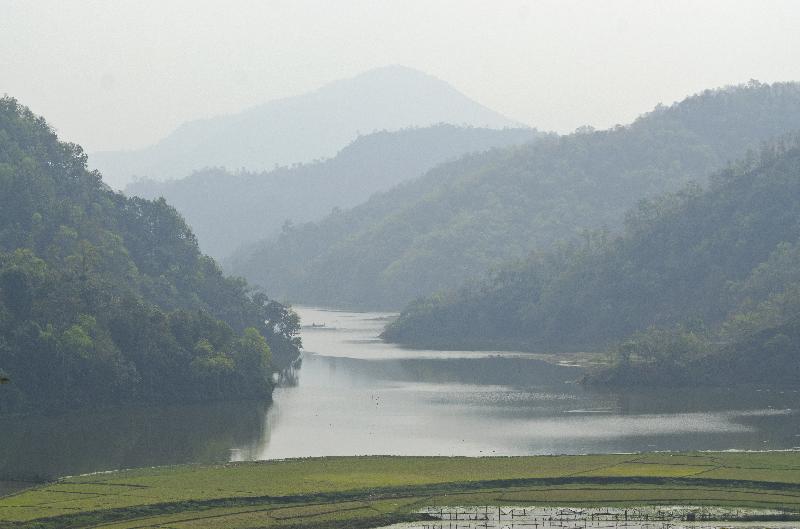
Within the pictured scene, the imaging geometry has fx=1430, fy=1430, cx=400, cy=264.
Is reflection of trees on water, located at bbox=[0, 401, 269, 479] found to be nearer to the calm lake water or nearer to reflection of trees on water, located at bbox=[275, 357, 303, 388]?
the calm lake water

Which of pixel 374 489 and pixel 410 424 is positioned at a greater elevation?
pixel 410 424

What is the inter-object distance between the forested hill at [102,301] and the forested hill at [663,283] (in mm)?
29927

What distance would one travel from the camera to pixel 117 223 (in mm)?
131625

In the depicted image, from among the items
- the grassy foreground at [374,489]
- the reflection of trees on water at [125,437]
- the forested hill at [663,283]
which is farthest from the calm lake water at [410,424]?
the forested hill at [663,283]

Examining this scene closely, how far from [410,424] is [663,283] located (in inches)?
2751

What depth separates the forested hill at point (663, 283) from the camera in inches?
5221

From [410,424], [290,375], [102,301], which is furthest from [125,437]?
[290,375]

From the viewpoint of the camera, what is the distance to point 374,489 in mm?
60969

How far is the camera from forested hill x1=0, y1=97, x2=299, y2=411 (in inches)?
3637

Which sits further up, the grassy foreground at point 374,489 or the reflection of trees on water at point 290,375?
the reflection of trees on water at point 290,375

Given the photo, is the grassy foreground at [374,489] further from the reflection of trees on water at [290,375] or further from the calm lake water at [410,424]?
the reflection of trees on water at [290,375]

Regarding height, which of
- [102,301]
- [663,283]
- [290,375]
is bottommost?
[290,375]

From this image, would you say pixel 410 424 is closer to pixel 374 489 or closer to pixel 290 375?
pixel 374 489

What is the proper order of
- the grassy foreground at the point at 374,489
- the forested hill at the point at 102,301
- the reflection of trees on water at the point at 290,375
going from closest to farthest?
1. the grassy foreground at the point at 374,489
2. the forested hill at the point at 102,301
3. the reflection of trees on water at the point at 290,375
